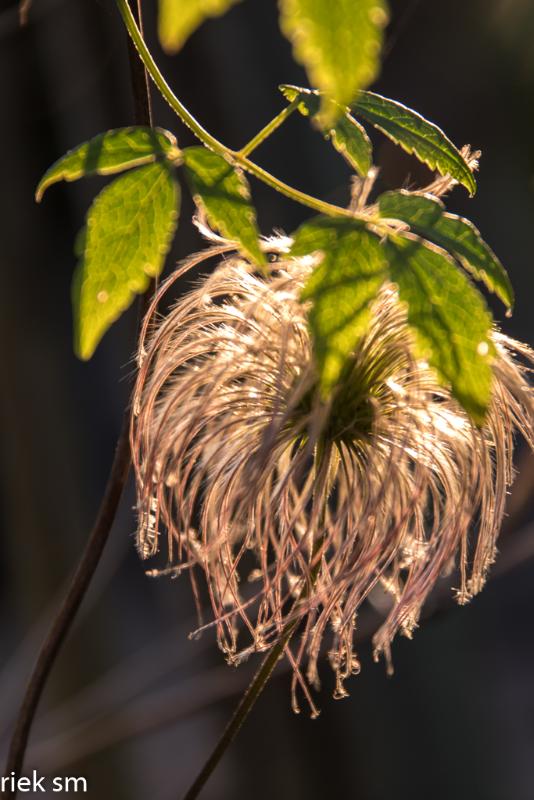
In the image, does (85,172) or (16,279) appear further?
(16,279)

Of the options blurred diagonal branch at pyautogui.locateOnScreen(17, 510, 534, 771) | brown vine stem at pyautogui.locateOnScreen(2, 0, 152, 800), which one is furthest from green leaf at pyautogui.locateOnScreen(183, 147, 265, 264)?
blurred diagonal branch at pyautogui.locateOnScreen(17, 510, 534, 771)

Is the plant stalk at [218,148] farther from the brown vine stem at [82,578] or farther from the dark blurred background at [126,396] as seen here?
the dark blurred background at [126,396]

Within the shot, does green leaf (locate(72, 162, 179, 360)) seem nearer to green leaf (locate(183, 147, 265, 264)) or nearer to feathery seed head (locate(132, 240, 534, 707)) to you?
green leaf (locate(183, 147, 265, 264))

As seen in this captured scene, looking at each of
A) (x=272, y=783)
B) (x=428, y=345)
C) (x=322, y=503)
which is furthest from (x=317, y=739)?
(x=428, y=345)

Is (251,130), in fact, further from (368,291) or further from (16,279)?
(368,291)

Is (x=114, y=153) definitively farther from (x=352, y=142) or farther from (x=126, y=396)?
(x=126, y=396)

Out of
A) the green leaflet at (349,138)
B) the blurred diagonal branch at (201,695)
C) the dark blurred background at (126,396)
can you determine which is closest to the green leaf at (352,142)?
the green leaflet at (349,138)

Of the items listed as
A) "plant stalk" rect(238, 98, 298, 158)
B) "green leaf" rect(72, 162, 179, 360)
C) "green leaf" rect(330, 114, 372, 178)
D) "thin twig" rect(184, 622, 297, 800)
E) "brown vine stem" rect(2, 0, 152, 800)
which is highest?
"plant stalk" rect(238, 98, 298, 158)

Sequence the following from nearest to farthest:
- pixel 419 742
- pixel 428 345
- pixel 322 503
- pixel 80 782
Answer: pixel 428 345
pixel 322 503
pixel 80 782
pixel 419 742
